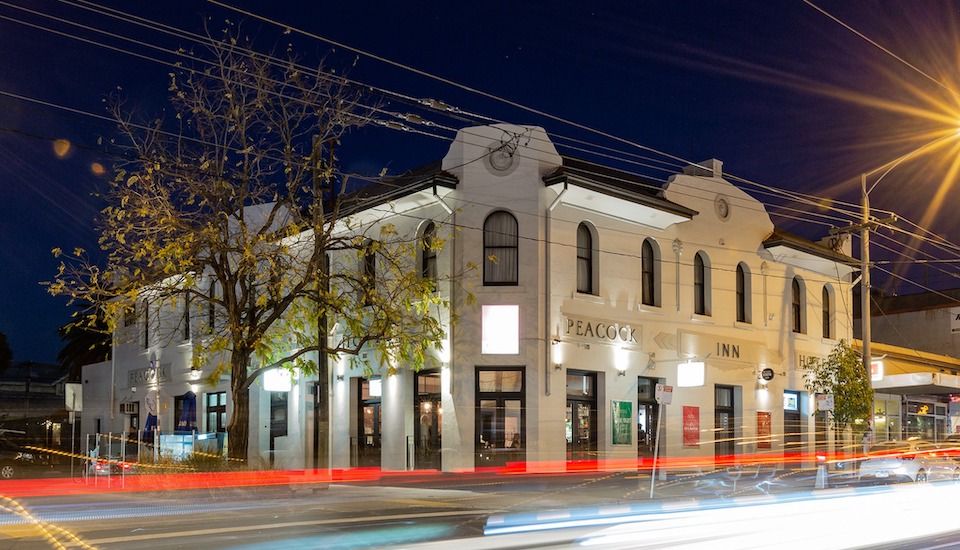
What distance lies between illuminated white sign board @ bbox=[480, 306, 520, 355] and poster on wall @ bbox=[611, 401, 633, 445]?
12.9 ft

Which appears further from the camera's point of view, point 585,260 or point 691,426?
point 691,426

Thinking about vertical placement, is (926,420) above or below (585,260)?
below

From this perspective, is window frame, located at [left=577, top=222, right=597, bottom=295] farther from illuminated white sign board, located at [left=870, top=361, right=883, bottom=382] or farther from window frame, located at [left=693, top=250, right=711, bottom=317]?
illuminated white sign board, located at [left=870, top=361, right=883, bottom=382]

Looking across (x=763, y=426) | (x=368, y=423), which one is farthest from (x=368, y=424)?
(x=763, y=426)

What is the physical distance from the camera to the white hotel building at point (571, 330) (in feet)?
83.6

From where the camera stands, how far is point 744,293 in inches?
1265

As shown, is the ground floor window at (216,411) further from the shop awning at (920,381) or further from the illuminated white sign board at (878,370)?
the shop awning at (920,381)

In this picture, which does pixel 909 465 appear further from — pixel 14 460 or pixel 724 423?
pixel 14 460

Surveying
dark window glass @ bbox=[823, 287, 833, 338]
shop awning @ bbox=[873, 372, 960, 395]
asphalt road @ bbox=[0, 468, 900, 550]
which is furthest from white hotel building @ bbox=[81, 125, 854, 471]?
shop awning @ bbox=[873, 372, 960, 395]

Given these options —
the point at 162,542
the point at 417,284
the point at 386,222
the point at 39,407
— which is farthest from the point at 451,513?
the point at 39,407

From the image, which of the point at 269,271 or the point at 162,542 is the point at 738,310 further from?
the point at 162,542

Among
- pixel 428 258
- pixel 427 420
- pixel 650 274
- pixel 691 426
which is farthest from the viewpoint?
pixel 691 426

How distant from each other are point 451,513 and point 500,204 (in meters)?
10.8

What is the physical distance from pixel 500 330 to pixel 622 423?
4910mm
